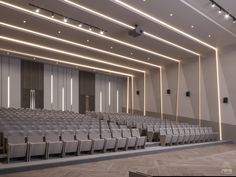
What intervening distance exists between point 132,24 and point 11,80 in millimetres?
5562

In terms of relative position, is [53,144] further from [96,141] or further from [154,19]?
[154,19]

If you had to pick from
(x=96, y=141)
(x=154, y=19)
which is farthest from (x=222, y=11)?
(x=96, y=141)

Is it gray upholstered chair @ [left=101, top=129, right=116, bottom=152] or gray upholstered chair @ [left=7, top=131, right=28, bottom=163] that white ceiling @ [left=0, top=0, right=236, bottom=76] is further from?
gray upholstered chair @ [left=7, top=131, right=28, bottom=163]

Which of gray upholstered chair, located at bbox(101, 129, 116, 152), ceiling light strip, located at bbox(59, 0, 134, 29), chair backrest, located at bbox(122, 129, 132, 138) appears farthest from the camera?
chair backrest, located at bbox(122, 129, 132, 138)

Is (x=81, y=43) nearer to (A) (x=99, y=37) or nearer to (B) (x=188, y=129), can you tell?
(A) (x=99, y=37)

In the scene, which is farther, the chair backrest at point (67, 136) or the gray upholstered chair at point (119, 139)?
the gray upholstered chair at point (119, 139)

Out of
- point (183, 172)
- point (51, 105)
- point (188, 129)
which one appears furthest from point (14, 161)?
point (51, 105)

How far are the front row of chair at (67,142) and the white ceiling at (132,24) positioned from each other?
109 inches

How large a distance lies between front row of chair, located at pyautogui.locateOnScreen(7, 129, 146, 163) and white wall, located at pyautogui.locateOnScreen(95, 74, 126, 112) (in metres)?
7.59

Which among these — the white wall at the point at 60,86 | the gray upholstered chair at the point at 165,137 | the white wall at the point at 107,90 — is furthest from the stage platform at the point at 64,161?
the white wall at the point at 107,90

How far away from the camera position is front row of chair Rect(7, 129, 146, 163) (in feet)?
15.5

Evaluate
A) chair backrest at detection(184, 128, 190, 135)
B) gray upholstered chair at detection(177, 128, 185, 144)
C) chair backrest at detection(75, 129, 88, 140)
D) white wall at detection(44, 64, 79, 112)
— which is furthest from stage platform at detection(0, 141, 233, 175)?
white wall at detection(44, 64, 79, 112)

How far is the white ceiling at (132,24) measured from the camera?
6720 mm

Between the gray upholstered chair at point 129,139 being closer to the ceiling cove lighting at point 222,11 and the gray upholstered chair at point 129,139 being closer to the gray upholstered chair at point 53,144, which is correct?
the gray upholstered chair at point 53,144
